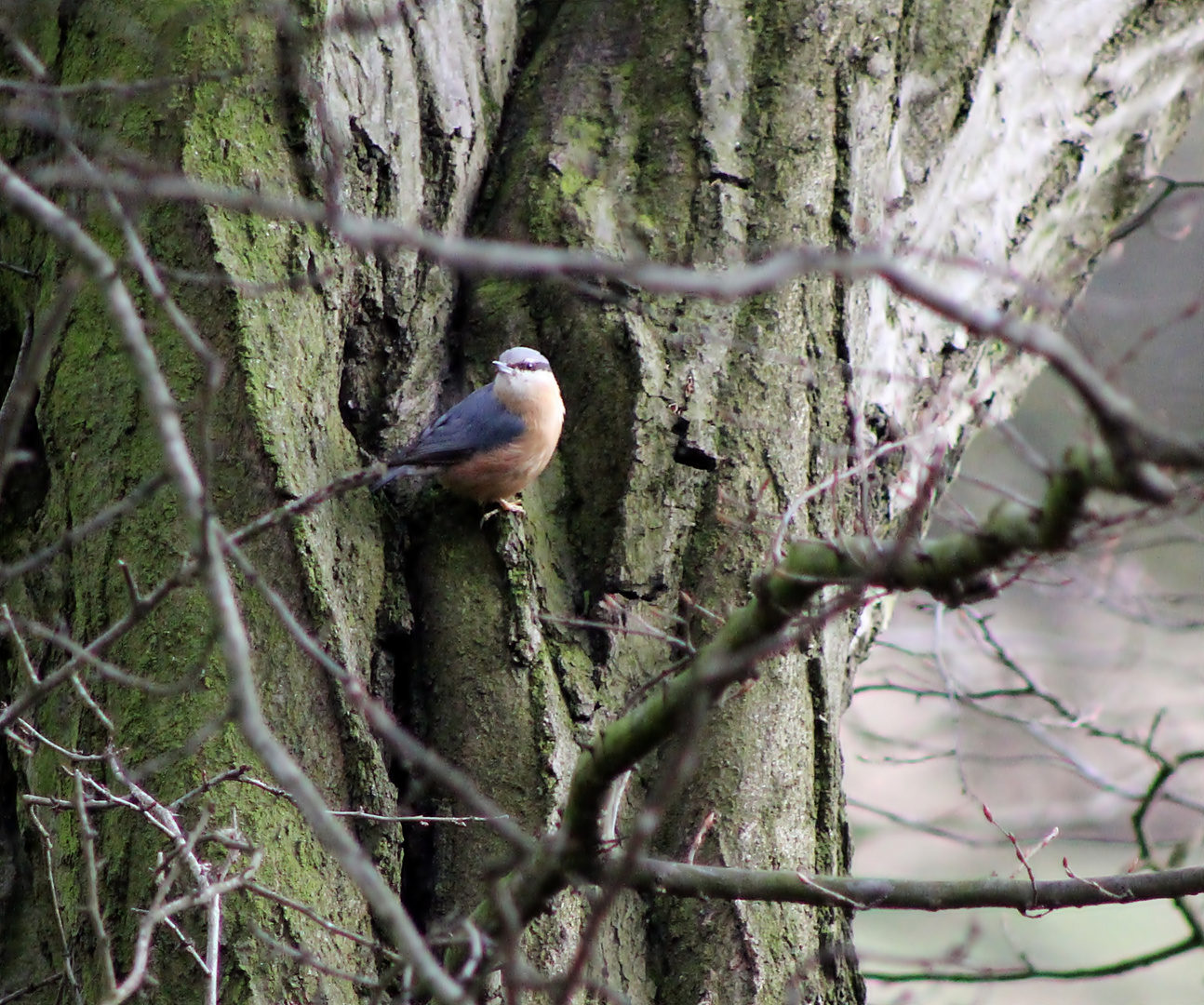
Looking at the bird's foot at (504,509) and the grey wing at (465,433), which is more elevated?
the grey wing at (465,433)

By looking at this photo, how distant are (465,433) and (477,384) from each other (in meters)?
0.15

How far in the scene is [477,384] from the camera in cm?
274

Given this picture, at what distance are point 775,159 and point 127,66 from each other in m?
1.43

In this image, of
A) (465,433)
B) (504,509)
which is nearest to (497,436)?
(465,433)

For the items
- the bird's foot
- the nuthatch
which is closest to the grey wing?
the nuthatch

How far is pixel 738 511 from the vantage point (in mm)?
2496

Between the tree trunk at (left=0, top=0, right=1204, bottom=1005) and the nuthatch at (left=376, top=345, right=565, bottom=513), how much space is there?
0.18 feet

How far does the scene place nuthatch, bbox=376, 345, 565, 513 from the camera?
255cm

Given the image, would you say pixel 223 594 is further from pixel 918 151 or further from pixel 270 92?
pixel 918 151

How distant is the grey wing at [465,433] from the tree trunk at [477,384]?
0.06 m

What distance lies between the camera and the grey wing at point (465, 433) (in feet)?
8.54

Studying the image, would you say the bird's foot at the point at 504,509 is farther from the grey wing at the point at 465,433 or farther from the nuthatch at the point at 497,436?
the grey wing at the point at 465,433

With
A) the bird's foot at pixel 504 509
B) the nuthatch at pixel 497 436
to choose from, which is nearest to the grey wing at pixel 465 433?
the nuthatch at pixel 497 436

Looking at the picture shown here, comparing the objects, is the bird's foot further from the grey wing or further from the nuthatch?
the grey wing
